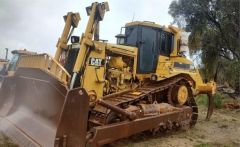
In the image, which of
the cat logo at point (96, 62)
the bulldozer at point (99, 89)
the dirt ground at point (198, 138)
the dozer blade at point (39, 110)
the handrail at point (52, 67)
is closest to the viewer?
the dozer blade at point (39, 110)

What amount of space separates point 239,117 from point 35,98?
864 cm

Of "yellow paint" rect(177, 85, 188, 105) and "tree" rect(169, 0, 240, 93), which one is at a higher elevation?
"tree" rect(169, 0, 240, 93)

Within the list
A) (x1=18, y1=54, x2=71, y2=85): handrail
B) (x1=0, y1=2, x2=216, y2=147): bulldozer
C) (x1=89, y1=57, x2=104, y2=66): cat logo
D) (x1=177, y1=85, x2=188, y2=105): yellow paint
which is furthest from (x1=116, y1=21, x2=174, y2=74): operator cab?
(x1=18, y1=54, x2=71, y2=85): handrail

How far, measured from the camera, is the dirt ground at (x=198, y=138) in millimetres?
7441

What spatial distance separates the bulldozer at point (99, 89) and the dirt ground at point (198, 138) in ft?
0.82

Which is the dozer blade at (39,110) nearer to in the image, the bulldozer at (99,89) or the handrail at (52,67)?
the bulldozer at (99,89)

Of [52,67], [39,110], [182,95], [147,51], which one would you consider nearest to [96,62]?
[52,67]

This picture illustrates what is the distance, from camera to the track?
6597 mm

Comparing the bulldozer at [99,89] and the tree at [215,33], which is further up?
the tree at [215,33]

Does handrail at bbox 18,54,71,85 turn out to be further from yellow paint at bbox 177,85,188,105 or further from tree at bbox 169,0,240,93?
tree at bbox 169,0,240,93

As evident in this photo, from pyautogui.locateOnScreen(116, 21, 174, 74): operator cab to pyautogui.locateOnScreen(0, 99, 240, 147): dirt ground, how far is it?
6.06ft

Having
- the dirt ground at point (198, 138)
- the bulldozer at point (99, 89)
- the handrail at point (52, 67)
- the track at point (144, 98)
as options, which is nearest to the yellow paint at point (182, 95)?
the bulldozer at point (99, 89)

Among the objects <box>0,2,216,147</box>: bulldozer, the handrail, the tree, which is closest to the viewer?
<box>0,2,216,147</box>: bulldozer

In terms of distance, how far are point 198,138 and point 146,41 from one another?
293 cm
